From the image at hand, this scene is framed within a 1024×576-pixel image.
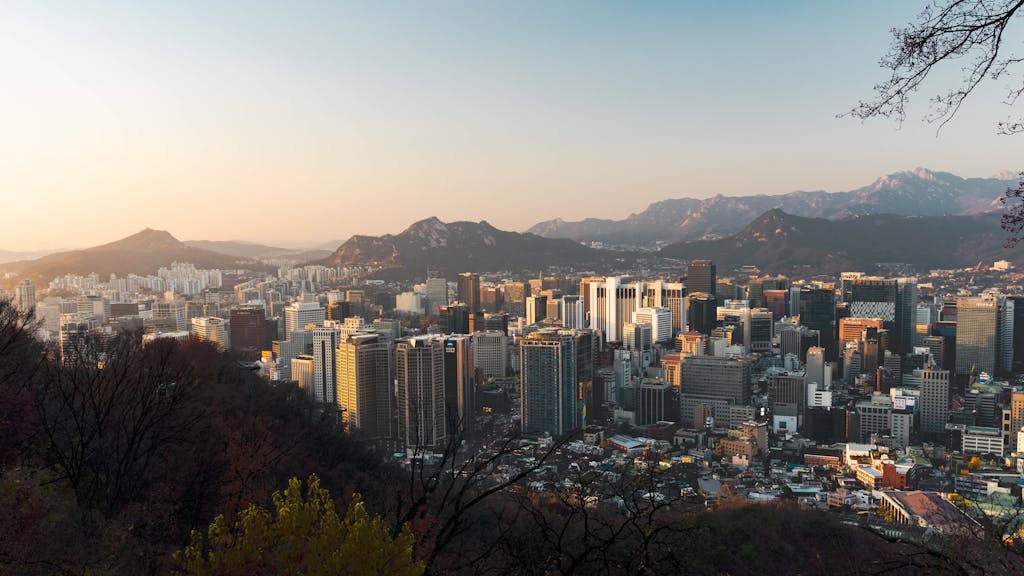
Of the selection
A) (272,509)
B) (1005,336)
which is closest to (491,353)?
(1005,336)

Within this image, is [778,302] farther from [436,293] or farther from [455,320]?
[436,293]

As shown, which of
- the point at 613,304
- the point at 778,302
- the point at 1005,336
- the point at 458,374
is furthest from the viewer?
the point at 778,302

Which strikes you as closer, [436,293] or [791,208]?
[436,293]

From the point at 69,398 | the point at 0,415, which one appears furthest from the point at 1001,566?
the point at 69,398

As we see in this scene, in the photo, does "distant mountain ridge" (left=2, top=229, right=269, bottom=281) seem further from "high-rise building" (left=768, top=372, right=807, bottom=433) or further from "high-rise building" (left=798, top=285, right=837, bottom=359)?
"high-rise building" (left=798, top=285, right=837, bottom=359)

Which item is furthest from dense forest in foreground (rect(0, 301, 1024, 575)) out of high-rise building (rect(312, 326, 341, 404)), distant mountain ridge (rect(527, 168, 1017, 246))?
distant mountain ridge (rect(527, 168, 1017, 246))

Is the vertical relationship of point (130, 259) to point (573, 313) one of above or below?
above
